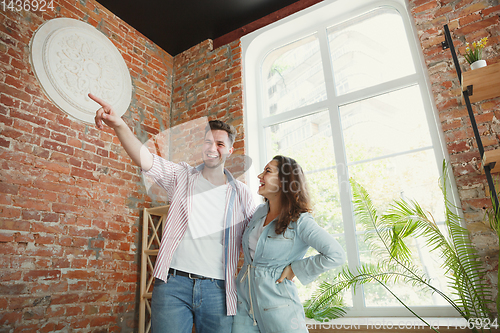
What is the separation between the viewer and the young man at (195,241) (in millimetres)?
1325

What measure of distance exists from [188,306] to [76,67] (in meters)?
2.03

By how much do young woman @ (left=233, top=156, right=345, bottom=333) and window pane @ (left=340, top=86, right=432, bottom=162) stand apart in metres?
1.23

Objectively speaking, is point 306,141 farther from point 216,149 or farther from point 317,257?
point 317,257

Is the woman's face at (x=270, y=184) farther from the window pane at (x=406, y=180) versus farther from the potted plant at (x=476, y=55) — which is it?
the potted plant at (x=476, y=55)

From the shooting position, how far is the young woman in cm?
129

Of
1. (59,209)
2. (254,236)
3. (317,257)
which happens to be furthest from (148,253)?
(317,257)

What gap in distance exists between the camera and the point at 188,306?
1.36 meters

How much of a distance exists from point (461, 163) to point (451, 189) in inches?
6.9

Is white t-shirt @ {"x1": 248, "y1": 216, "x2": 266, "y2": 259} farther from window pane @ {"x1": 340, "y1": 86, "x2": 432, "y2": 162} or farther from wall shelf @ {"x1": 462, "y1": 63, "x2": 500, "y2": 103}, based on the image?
wall shelf @ {"x1": 462, "y1": 63, "x2": 500, "y2": 103}

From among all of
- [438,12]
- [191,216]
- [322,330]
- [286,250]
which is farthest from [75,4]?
[322,330]

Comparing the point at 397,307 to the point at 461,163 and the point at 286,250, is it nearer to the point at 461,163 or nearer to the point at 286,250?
the point at 461,163

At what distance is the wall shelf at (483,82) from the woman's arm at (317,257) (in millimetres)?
1356

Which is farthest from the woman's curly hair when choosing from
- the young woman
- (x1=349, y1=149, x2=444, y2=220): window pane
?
(x1=349, y1=149, x2=444, y2=220): window pane

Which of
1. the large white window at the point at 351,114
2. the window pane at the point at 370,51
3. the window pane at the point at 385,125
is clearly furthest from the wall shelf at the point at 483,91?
the window pane at the point at 370,51
